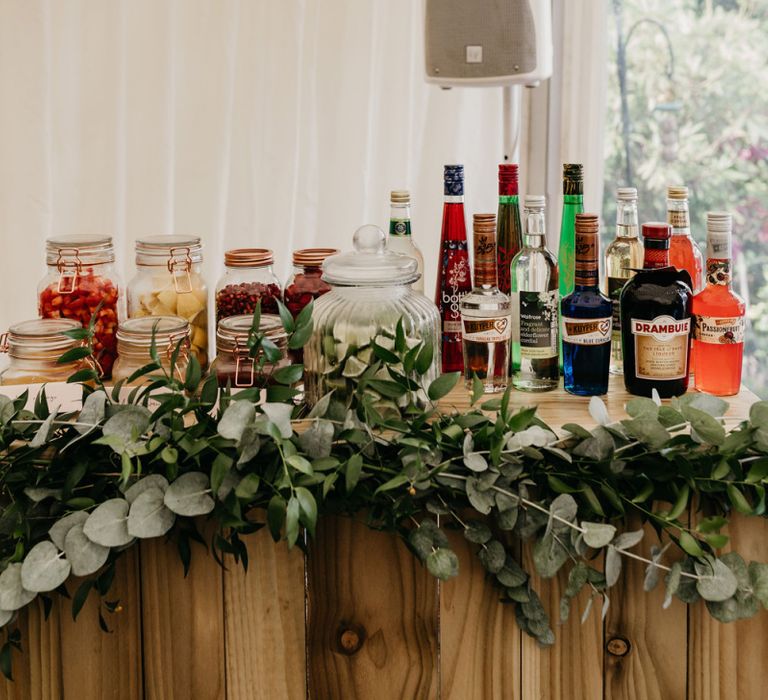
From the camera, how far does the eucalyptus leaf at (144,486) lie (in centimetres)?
100

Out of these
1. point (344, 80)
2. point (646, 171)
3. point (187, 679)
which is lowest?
point (187, 679)

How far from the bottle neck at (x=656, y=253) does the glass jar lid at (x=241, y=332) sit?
42 cm

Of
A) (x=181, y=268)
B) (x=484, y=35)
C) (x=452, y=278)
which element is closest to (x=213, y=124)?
(x=484, y=35)

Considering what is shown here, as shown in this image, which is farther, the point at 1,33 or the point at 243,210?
the point at 243,210

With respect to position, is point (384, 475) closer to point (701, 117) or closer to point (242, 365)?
point (242, 365)

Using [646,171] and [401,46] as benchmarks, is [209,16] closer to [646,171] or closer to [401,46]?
[401,46]

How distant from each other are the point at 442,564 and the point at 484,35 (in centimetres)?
112

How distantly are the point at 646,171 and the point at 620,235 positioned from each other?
1560 mm

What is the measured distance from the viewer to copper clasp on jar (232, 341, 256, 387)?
3.79 feet

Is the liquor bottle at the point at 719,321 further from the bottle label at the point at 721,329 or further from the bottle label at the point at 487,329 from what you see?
the bottle label at the point at 487,329

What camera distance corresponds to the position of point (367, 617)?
1129 millimetres

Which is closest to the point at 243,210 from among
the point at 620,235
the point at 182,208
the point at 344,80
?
the point at 182,208

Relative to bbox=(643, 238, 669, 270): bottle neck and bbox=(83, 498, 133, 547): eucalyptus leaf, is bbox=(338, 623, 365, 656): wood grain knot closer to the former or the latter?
bbox=(83, 498, 133, 547): eucalyptus leaf

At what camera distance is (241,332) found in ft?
3.81
